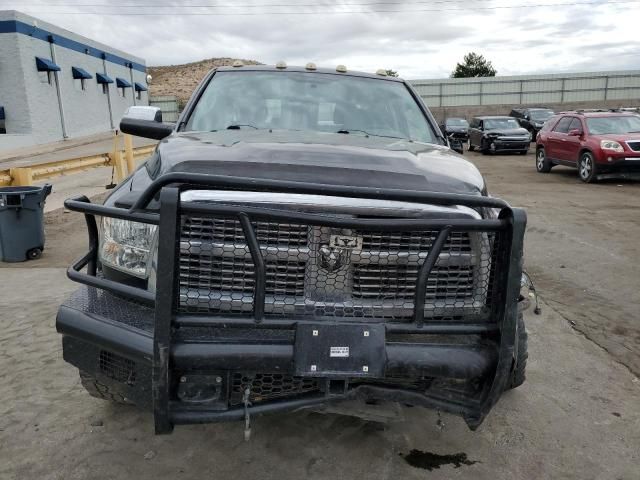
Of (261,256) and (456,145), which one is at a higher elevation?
(456,145)

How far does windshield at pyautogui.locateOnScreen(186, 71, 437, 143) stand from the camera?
3.69 metres

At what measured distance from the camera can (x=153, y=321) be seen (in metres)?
2.21

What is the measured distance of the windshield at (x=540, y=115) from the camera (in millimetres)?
26438

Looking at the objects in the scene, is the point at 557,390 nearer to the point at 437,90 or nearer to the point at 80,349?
the point at 80,349

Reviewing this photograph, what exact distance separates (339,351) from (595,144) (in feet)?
43.0

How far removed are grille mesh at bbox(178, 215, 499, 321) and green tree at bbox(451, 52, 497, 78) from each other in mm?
75294

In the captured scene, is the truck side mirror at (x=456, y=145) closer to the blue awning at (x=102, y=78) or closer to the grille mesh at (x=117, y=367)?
the grille mesh at (x=117, y=367)

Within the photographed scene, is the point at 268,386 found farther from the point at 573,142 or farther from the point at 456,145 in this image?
the point at 573,142

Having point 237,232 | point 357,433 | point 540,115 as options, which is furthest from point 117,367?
point 540,115

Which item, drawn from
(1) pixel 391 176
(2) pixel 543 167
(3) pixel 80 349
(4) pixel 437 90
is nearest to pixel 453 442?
(1) pixel 391 176

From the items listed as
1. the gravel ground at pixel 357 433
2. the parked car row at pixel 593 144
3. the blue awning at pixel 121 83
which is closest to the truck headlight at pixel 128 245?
the gravel ground at pixel 357 433

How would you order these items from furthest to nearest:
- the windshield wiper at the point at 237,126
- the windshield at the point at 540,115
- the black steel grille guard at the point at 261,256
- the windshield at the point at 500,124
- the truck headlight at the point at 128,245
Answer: the windshield at the point at 540,115 < the windshield at the point at 500,124 < the windshield wiper at the point at 237,126 < the truck headlight at the point at 128,245 < the black steel grille guard at the point at 261,256

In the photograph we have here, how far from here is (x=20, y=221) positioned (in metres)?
6.47

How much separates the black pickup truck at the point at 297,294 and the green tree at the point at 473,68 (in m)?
75.3
